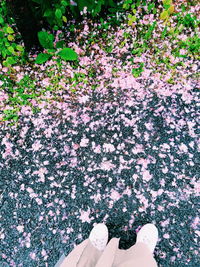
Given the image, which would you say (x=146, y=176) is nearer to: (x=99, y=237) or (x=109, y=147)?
(x=109, y=147)

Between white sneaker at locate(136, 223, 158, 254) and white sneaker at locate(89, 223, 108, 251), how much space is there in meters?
0.38

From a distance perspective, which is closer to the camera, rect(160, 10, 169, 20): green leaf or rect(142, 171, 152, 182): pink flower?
rect(142, 171, 152, 182): pink flower

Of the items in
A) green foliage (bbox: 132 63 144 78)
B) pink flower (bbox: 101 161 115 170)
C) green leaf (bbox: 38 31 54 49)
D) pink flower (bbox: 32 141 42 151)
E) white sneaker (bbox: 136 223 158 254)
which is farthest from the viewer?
green foliage (bbox: 132 63 144 78)

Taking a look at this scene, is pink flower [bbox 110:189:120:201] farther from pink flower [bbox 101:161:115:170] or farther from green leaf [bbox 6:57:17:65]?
green leaf [bbox 6:57:17:65]

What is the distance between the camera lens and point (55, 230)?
281cm

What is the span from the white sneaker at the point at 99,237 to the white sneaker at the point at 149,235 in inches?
14.9

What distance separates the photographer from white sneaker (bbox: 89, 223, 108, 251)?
2551 millimetres

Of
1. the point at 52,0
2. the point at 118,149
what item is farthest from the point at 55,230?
the point at 52,0

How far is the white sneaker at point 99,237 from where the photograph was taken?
2551mm

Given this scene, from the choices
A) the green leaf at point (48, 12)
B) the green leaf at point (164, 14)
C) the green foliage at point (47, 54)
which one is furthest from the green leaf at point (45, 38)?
the green leaf at point (164, 14)

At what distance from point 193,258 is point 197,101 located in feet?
6.86

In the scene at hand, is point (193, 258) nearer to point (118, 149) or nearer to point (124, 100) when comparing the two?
point (118, 149)

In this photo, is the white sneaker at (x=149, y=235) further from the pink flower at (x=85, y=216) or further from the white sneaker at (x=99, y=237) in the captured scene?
the pink flower at (x=85, y=216)

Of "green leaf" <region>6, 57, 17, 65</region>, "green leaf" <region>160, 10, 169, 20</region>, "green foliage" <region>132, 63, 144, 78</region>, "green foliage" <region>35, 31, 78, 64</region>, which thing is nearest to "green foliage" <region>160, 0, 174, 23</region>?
"green leaf" <region>160, 10, 169, 20</region>
